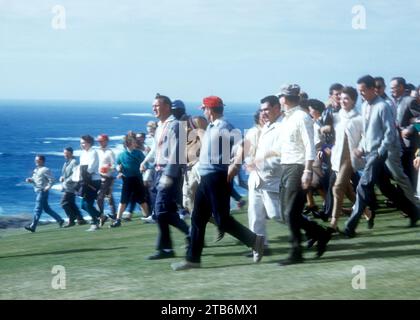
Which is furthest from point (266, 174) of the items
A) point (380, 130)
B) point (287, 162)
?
point (380, 130)

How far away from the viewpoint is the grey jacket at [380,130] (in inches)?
379

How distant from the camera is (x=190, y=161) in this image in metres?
11.8

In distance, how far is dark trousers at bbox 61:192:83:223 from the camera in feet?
57.0

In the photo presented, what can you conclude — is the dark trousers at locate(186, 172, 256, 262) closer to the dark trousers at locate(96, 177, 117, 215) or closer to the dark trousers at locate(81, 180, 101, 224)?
the dark trousers at locate(81, 180, 101, 224)

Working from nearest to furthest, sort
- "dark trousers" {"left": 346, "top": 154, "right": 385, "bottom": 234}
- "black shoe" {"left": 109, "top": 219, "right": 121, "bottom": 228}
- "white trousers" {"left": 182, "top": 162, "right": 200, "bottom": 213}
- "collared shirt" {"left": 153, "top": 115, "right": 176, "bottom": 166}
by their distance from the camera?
"collared shirt" {"left": 153, "top": 115, "right": 176, "bottom": 166}
"dark trousers" {"left": 346, "top": 154, "right": 385, "bottom": 234}
"white trousers" {"left": 182, "top": 162, "right": 200, "bottom": 213}
"black shoe" {"left": 109, "top": 219, "right": 121, "bottom": 228}

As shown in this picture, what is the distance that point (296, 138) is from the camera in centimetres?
858

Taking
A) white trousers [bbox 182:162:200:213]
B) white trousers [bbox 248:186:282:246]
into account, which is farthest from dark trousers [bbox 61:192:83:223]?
white trousers [bbox 248:186:282:246]

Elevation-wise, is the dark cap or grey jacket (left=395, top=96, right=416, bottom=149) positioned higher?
the dark cap

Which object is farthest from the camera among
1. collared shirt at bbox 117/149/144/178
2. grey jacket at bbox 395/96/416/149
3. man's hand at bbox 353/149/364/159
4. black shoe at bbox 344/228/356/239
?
collared shirt at bbox 117/149/144/178

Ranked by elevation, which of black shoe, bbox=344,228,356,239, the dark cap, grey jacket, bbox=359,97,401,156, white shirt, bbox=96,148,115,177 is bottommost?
black shoe, bbox=344,228,356,239

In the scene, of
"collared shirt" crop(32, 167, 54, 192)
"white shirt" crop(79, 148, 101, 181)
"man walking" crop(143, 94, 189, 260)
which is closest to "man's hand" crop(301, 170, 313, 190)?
"man walking" crop(143, 94, 189, 260)

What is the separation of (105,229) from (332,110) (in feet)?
17.5

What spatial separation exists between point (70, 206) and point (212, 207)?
31.2ft

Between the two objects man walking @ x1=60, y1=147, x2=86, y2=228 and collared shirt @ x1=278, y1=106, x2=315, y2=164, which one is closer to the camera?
collared shirt @ x1=278, y1=106, x2=315, y2=164
